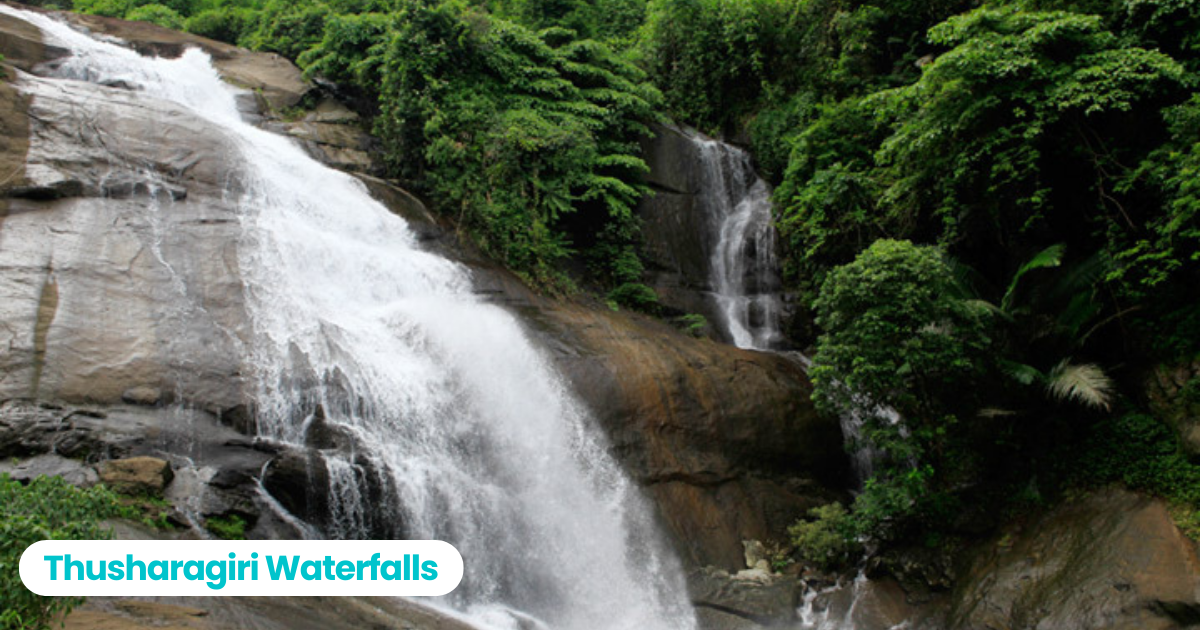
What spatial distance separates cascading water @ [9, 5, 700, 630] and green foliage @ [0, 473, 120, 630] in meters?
3.69

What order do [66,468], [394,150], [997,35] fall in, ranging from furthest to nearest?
[394,150] < [997,35] < [66,468]

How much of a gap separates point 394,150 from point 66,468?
1028 cm

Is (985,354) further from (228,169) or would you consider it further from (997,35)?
(228,169)

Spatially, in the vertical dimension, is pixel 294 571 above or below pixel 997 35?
below

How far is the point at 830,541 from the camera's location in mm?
10297

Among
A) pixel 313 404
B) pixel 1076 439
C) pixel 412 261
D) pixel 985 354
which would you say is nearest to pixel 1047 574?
pixel 1076 439

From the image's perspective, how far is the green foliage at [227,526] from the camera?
Result: 7707mm

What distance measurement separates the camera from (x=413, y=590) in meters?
5.72

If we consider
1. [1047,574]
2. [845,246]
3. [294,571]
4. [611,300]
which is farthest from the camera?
[611,300]

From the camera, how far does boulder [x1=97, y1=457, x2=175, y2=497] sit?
24.7 feet

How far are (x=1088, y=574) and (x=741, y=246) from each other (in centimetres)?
1027

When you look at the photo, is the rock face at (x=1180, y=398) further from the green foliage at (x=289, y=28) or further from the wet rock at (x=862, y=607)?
the green foliage at (x=289, y=28)

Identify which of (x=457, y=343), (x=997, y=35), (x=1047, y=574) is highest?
(x=997, y=35)

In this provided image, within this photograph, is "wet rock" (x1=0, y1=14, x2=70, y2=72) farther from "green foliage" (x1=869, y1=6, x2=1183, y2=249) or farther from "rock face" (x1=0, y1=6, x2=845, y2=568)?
"green foliage" (x1=869, y1=6, x2=1183, y2=249)
